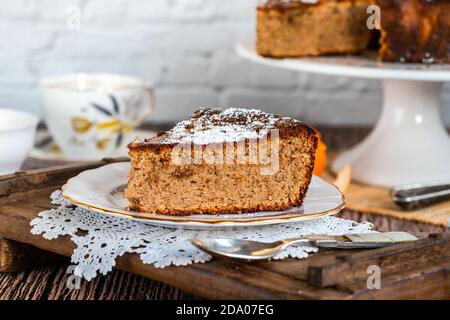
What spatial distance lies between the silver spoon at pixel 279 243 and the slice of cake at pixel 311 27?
2.61ft

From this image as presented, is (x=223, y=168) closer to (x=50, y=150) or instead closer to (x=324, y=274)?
(x=324, y=274)

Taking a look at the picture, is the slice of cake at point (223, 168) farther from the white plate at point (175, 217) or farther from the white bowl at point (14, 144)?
the white bowl at point (14, 144)

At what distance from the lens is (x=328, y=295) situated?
2.51 ft

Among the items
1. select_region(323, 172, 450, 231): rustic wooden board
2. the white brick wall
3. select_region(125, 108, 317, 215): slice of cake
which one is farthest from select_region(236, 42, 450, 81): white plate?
select_region(125, 108, 317, 215): slice of cake

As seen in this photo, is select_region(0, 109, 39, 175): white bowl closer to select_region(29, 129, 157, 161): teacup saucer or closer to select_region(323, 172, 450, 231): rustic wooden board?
select_region(29, 129, 157, 161): teacup saucer

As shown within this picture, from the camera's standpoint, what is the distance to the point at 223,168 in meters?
0.97

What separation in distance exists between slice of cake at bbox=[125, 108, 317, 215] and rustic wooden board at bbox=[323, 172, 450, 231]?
414 mm

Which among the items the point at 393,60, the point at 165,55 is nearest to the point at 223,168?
the point at 393,60

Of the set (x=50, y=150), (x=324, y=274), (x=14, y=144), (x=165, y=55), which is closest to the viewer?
(x=324, y=274)

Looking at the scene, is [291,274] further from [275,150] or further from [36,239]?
[36,239]

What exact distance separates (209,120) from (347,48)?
30.1 inches

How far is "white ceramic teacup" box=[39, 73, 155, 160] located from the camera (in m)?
1.63

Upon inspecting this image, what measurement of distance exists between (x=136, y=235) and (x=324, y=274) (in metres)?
0.24

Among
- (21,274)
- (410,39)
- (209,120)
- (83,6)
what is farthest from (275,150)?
(83,6)
